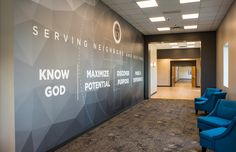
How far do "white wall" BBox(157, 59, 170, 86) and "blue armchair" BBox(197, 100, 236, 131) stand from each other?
17555 mm

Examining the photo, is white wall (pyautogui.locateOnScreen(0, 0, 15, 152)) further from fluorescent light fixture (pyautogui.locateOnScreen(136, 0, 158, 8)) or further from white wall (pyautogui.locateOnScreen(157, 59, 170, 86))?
white wall (pyautogui.locateOnScreen(157, 59, 170, 86))

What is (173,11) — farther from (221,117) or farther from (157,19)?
(221,117)

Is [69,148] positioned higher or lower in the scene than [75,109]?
lower

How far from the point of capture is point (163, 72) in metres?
22.3

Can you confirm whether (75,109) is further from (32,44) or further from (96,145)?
(32,44)

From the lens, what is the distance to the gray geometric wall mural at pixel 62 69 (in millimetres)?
3260

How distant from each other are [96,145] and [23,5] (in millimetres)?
2940

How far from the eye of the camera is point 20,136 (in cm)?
319

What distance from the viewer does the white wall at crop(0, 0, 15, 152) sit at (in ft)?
10.1

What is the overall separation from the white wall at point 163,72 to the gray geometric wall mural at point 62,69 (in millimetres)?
15626

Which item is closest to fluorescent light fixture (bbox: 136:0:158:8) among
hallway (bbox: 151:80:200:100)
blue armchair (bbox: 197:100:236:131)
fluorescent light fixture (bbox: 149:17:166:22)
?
fluorescent light fixture (bbox: 149:17:166:22)

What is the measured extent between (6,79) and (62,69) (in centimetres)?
127

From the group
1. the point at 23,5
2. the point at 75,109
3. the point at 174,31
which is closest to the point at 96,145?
the point at 75,109

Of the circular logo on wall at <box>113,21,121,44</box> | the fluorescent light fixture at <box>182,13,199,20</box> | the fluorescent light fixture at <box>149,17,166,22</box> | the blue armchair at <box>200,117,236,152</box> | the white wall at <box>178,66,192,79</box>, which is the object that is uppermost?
the fluorescent light fixture at <box>149,17,166,22</box>
